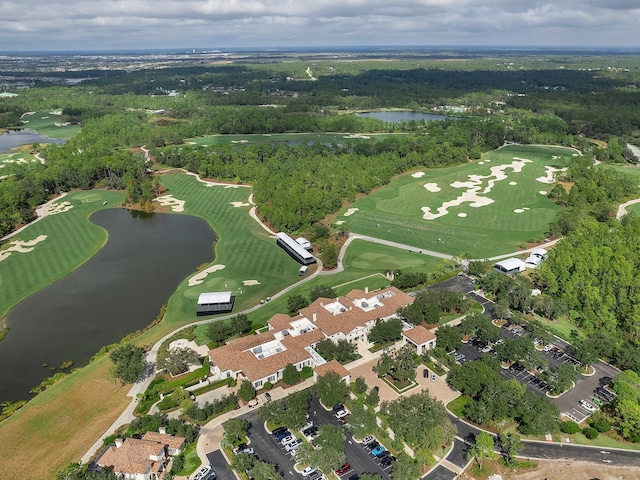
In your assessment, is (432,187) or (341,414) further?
(432,187)

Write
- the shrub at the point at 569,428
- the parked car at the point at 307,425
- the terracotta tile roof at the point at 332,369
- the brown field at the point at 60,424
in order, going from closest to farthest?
the brown field at the point at 60,424, the shrub at the point at 569,428, the parked car at the point at 307,425, the terracotta tile roof at the point at 332,369

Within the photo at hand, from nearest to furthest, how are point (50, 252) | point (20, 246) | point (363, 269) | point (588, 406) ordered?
point (588, 406) < point (363, 269) < point (50, 252) < point (20, 246)

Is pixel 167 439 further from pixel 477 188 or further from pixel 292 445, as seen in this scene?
pixel 477 188

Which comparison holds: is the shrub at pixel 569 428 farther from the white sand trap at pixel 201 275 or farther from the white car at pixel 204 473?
the white sand trap at pixel 201 275

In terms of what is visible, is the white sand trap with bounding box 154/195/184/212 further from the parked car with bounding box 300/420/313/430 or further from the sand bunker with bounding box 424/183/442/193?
the parked car with bounding box 300/420/313/430

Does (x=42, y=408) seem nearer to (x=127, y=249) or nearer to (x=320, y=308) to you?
(x=320, y=308)

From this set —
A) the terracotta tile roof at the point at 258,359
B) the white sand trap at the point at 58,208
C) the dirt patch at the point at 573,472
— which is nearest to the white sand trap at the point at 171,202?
the white sand trap at the point at 58,208

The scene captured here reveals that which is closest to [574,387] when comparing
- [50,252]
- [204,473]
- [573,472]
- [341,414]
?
[573,472]

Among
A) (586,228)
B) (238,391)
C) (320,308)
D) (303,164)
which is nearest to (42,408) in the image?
(238,391)
